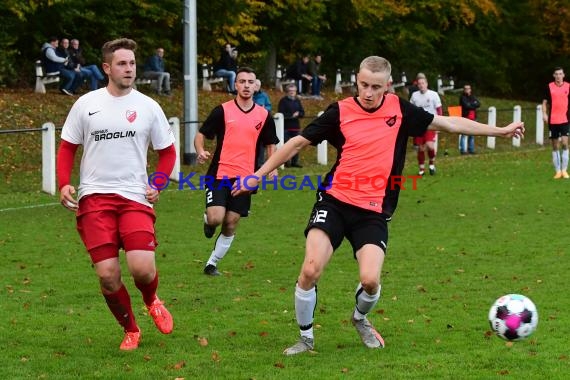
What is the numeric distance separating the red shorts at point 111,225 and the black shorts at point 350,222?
47.4 inches

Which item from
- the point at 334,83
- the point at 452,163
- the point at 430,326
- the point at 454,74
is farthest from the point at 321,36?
the point at 430,326

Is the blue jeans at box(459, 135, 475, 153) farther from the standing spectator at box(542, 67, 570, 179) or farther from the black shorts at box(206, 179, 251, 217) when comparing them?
the black shorts at box(206, 179, 251, 217)

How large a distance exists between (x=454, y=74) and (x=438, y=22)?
5099 millimetres

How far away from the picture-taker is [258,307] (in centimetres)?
1060

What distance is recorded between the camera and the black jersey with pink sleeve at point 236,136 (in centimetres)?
1279

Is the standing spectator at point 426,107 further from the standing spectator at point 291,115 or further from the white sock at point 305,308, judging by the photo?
the white sock at point 305,308

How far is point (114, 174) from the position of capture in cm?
863

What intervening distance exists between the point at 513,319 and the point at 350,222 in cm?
137

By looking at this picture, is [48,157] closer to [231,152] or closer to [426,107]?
[426,107]

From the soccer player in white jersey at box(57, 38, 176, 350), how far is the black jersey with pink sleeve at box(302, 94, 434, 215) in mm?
1241

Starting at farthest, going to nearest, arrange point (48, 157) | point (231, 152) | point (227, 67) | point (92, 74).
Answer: point (227, 67), point (92, 74), point (48, 157), point (231, 152)

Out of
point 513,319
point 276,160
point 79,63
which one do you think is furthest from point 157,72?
point 513,319

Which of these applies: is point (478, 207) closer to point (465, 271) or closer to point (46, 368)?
point (465, 271)

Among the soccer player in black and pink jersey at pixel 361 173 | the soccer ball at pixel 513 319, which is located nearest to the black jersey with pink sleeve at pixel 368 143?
the soccer player in black and pink jersey at pixel 361 173
